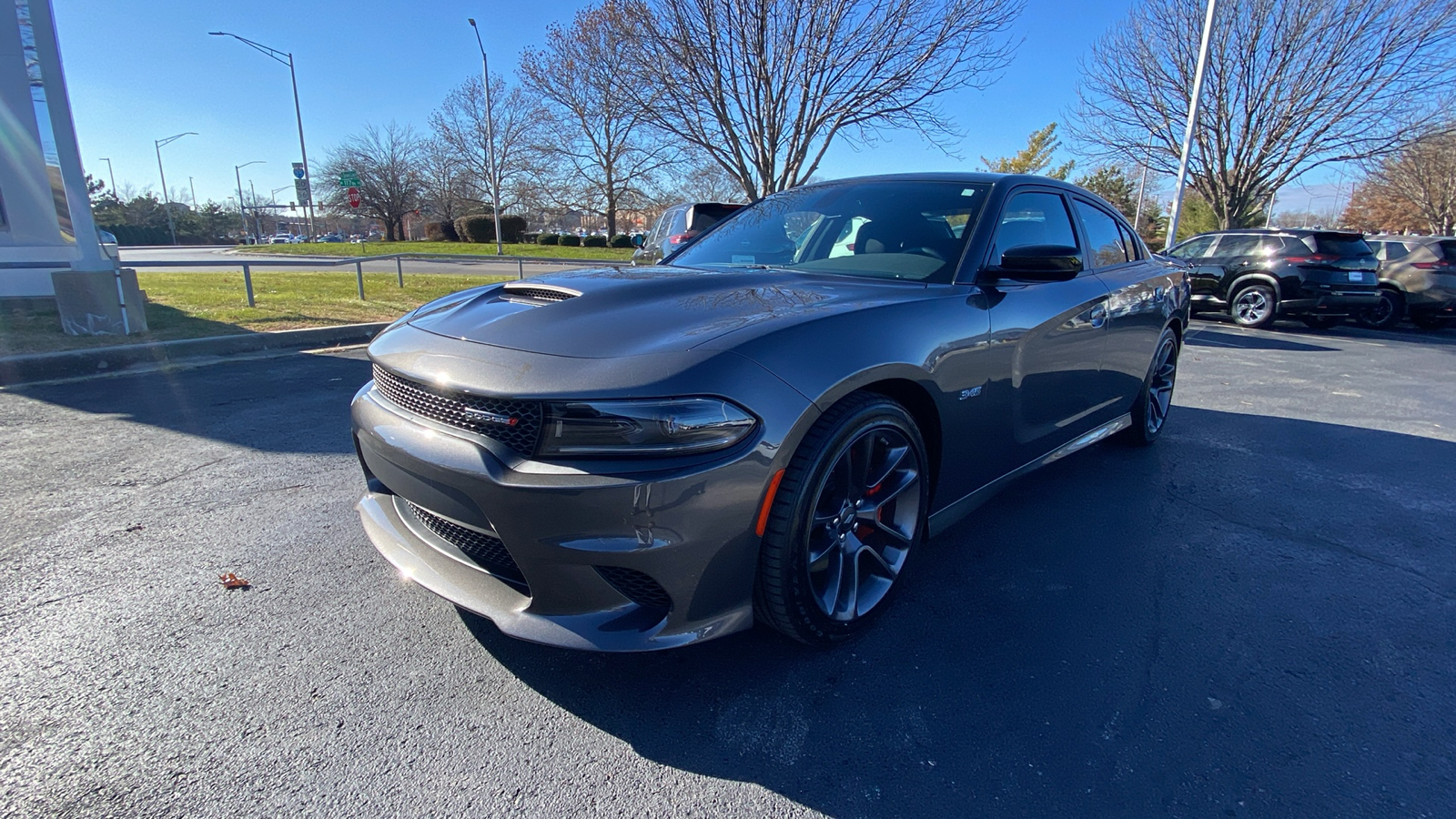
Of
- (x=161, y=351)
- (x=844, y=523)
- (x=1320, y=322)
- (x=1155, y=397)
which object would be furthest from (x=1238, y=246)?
Result: (x=161, y=351)

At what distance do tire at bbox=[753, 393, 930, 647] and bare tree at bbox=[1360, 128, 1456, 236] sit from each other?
24.3 meters

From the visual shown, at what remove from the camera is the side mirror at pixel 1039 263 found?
256 cm

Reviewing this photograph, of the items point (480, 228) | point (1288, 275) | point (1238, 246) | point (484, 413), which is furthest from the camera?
point (480, 228)

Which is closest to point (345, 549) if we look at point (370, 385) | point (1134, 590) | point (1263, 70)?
point (370, 385)

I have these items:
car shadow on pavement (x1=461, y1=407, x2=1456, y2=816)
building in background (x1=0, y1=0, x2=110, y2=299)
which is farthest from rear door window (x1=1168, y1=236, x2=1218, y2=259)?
building in background (x1=0, y1=0, x2=110, y2=299)

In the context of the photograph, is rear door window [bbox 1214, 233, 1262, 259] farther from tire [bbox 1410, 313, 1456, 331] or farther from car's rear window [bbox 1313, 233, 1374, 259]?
tire [bbox 1410, 313, 1456, 331]

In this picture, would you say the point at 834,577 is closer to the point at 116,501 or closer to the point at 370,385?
the point at 370,385

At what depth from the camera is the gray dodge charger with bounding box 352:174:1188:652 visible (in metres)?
1.71

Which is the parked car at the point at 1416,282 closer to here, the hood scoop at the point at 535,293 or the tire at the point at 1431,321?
the tire at the point at 1431,321

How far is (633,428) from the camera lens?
1.71 meters

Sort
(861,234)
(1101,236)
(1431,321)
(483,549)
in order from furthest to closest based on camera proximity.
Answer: (1431,321)
(1101,236)
(861,234)
(483,549)

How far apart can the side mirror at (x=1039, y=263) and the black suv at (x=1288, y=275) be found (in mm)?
9753

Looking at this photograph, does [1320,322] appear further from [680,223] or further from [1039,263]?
[1039,263]

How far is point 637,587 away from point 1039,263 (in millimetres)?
1926
